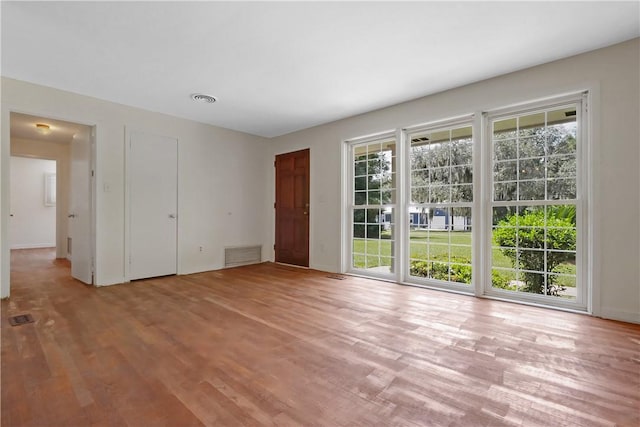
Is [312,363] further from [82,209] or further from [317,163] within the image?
[82,209]

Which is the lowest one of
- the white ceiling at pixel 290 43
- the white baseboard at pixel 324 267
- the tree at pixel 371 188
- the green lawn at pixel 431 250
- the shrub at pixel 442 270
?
the white baseboard at pixel 324 267

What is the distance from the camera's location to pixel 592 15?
7.67 feet

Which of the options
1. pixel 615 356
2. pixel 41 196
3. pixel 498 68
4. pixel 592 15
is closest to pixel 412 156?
pixel 498 68

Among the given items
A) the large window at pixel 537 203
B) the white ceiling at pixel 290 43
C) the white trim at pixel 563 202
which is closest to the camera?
the white ceiling at pixel 290 43

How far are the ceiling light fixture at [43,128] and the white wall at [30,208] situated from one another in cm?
388

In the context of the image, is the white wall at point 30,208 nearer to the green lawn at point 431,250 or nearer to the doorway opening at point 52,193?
the doorway opening at point 52,193

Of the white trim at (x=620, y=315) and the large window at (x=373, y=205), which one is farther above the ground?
the large window at (x=373, y=205)

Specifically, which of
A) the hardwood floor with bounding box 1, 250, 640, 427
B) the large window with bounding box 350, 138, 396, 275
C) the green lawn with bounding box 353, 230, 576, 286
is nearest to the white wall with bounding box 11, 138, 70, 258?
the hardwood floor with bounding box 1, 250, 640, 427

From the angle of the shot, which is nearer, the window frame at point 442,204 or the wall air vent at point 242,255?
the window frame at point 442,204

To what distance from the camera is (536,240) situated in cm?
331

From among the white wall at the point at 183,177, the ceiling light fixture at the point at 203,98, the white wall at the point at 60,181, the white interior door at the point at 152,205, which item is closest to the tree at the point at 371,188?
the white wall at the point at 183,177

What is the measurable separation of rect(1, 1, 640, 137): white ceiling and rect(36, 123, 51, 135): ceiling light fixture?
204 cm

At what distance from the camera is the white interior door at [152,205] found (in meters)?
4.35

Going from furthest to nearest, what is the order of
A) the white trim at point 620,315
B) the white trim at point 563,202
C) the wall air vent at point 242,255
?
the wall air vent at point 242,255, the white trim at point 563,202, the white trim at point 620,315
